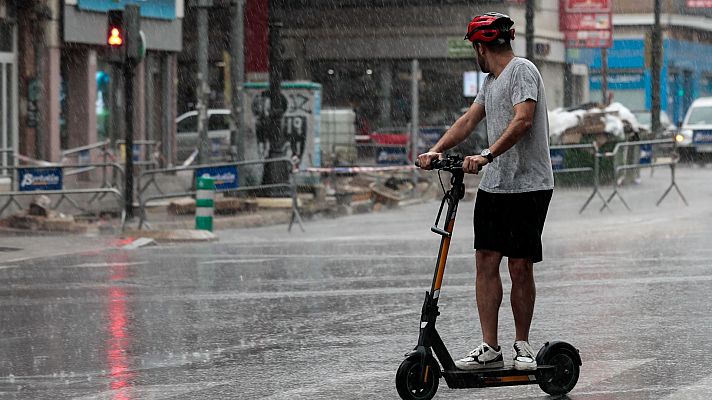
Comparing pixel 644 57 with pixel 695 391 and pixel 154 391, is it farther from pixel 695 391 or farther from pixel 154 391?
pixel 154 391

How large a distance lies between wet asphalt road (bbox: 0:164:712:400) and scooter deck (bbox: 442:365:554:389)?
208mm

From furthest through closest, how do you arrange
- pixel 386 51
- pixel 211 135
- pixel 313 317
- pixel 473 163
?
pixel 386 51 → pixel 211 135 → pixel 313 317 → pixel 473 163

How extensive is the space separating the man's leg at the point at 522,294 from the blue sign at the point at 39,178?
13.2 m

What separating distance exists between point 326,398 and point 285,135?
760 inches

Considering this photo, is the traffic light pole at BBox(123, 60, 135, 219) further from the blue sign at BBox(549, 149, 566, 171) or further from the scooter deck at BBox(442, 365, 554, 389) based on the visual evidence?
the scooter deck at BBox(442, 365, 554, 389)

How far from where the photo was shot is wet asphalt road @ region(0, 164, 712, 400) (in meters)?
8.00

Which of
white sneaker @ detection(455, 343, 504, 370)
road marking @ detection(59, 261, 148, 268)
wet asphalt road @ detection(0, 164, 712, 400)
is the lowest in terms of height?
road marking @ detection(59, 261, 148, 268)

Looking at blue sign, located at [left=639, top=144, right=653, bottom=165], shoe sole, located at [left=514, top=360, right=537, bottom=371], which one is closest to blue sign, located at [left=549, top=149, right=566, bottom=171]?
blue sign, located at [left=639, top=144, right=653, bottom=165]

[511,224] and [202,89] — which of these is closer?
[511,224]

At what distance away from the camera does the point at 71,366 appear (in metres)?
8.59

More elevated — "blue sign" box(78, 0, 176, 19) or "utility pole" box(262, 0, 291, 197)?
"blue sign" box(78, 0, 176, 19)

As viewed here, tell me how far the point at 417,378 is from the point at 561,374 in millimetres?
830

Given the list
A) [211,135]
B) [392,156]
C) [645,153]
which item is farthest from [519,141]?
[211,135]

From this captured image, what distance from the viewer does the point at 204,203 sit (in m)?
19.0
